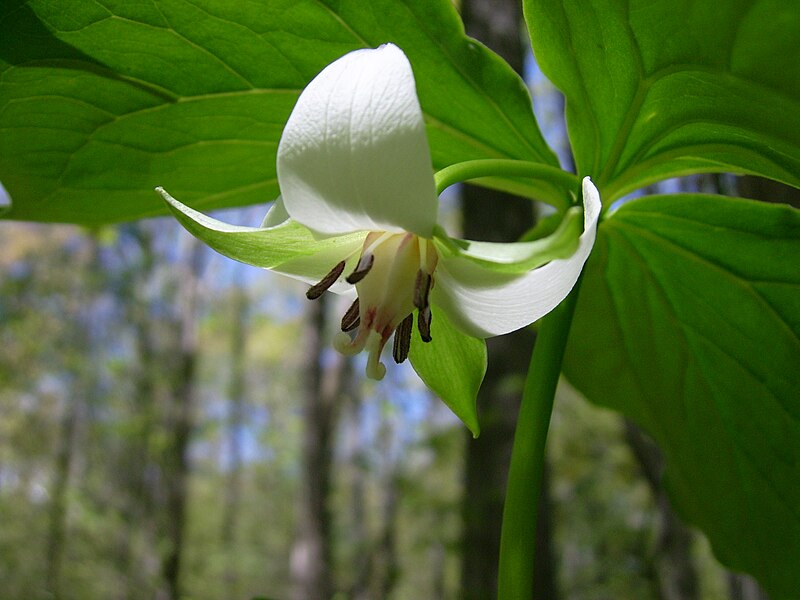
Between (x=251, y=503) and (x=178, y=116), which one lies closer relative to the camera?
(x=178, y=116)

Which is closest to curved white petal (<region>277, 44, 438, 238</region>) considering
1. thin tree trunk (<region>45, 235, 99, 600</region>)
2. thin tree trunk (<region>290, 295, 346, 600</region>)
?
thin tree trunk (<region>290, 295, 346, 600</region>)

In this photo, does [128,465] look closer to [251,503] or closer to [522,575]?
[251,503]

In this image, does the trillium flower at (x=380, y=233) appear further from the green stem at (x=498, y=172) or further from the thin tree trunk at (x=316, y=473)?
the thin tree trunk at (x=316, y=473)

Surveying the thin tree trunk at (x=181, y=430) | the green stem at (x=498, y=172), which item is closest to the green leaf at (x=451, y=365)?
the green stem at (x=498, y=172)

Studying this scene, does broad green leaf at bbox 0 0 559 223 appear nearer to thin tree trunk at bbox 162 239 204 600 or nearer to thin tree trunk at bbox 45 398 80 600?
thin tree trunk at bbox 162 239 204 600

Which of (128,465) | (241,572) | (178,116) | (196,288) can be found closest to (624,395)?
(178,116)

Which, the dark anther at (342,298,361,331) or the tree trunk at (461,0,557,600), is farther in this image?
the tree trunk at (461,0,557,600)
